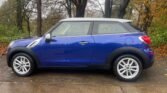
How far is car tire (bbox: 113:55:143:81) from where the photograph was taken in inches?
286

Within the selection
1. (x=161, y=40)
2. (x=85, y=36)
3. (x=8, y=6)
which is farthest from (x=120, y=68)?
Answer: (x=8, y=6)

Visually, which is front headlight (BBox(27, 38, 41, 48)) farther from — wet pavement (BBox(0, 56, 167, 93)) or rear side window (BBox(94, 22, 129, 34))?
rear side window (BBox(94, 22, 129, 34))

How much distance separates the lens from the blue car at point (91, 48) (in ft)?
23.7

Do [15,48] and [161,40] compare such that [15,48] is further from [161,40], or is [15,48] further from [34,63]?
[161,40]

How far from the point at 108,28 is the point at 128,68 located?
110cm

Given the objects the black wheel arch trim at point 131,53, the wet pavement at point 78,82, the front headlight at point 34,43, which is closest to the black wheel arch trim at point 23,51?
the front headlight at point 34,43

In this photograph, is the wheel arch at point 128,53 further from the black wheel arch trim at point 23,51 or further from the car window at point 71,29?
the black wheel arch trim at point 23,51

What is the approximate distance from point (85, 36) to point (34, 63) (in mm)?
1507

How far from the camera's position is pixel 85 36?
739 centimetres

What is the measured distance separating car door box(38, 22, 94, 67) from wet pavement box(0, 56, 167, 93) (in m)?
0.44

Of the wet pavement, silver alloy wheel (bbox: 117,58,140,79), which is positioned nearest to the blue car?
silver alloy wheel (bbox: 117,58,140,79)

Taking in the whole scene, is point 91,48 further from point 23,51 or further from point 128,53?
point 23,51

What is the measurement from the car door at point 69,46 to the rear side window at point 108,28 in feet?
0.66

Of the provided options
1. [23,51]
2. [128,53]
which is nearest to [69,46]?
[23,51]
